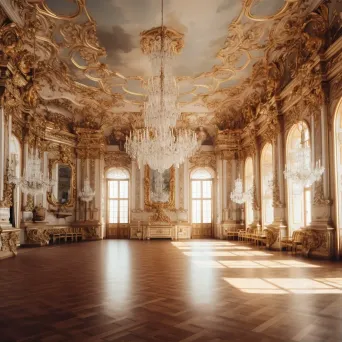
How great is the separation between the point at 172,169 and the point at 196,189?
5.33ft

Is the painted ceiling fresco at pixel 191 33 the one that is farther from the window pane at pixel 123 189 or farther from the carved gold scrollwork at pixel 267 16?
the window pane at pixel 123 189

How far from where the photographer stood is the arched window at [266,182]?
45.4 ft

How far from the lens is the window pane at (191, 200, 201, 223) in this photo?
18.1 meters

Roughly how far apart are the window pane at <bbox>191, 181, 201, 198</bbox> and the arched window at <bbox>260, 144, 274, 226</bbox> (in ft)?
15.3

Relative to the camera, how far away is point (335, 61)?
8484 millimetres

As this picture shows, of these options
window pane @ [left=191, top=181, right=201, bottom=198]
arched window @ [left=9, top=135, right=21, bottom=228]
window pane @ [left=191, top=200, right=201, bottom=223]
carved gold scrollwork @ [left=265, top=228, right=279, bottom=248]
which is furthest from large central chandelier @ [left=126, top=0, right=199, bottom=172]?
window pane @ [left=191, top=200, right=201, bottom=223]

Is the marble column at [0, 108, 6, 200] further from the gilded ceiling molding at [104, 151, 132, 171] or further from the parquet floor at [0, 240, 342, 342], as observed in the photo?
the gilded ceiling molding at [104, 151, 132, 171]

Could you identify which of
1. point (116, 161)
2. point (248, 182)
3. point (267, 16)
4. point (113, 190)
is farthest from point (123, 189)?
point (267, 16)

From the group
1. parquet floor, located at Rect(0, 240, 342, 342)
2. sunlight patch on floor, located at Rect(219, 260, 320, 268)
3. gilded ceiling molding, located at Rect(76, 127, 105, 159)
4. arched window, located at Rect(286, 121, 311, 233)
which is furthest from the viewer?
gilded ceiling molding, located at Rect(76, 127, 105, 159)

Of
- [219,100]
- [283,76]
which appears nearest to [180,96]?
[219,100]

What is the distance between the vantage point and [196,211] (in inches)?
716

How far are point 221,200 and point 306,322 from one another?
13803mm

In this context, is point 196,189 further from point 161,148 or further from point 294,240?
point 294,240

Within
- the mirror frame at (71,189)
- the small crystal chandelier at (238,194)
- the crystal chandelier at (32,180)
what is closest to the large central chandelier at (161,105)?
the crystal chandelier at (32,180)
